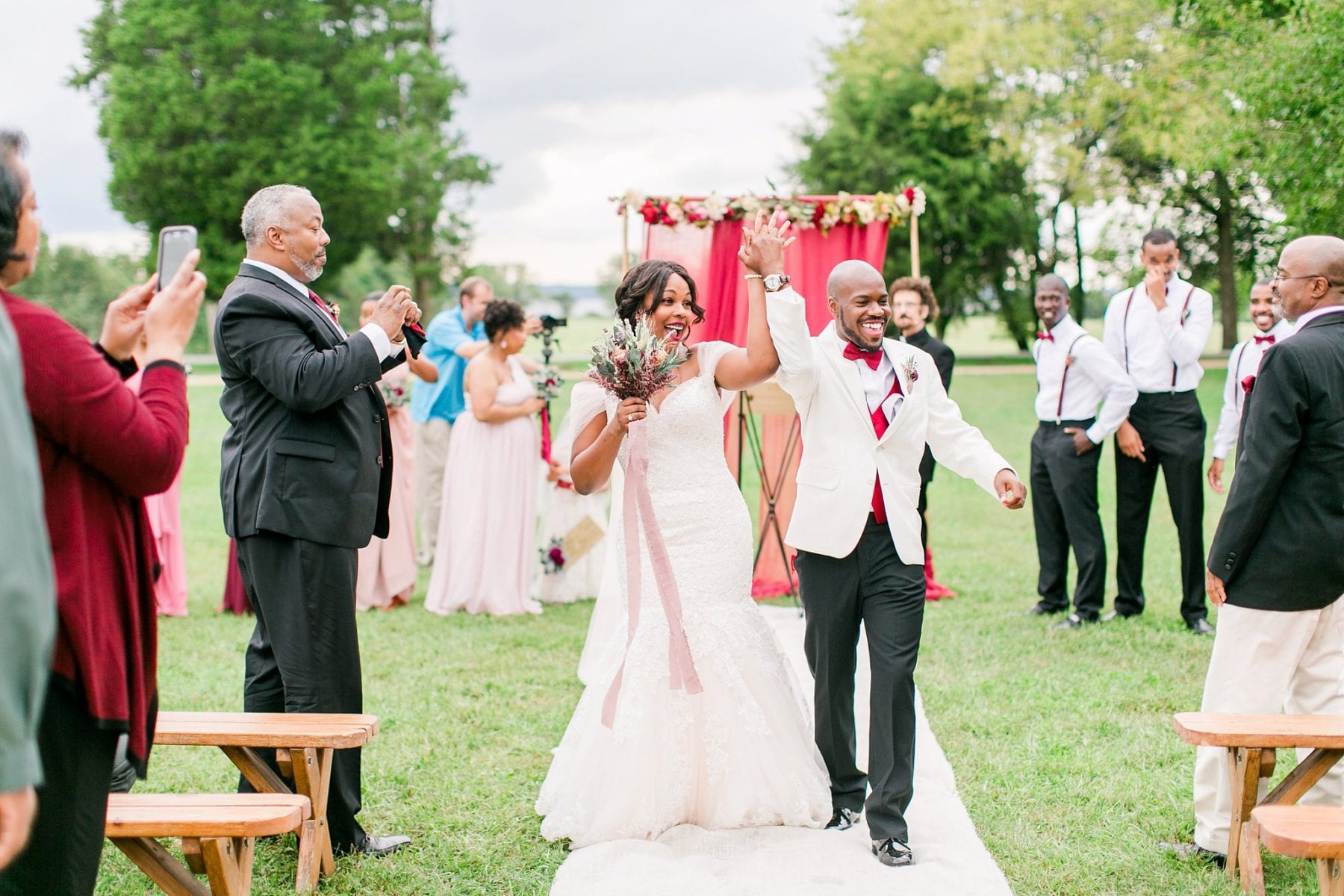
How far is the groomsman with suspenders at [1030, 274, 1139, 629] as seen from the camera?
27.3 feet

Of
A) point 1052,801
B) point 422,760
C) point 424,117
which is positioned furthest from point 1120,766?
point 424,117

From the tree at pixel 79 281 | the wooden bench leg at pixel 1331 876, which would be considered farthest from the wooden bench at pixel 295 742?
the tree at pixel 79 281

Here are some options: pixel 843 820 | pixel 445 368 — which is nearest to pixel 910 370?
pixel 843 820

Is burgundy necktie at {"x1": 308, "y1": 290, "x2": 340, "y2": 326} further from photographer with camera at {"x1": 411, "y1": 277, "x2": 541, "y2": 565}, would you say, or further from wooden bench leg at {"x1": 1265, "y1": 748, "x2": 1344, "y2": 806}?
photographer with camera at {"x1": 411, "y1": 277, "x2": 541, "y2": 565}

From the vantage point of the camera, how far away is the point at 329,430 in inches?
166

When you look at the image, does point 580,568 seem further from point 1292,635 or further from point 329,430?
point 1292,635

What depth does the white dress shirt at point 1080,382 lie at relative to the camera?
8.24 m

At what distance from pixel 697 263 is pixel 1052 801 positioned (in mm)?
5269

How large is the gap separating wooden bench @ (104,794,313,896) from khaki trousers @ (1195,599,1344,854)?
10.9 ft

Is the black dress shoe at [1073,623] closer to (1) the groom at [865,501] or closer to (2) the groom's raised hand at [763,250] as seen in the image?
(1) the groom at [865,501]

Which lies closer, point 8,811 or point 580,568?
point 8,811

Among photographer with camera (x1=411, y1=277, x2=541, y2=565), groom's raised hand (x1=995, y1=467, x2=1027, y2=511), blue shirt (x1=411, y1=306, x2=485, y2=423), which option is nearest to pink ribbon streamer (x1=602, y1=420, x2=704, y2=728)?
groom's raised hand (x1=995, y1=467, x2=1027, y2=511)

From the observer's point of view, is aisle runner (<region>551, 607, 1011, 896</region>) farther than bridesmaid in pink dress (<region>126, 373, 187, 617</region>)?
No

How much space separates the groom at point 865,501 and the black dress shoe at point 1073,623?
4047 mm
